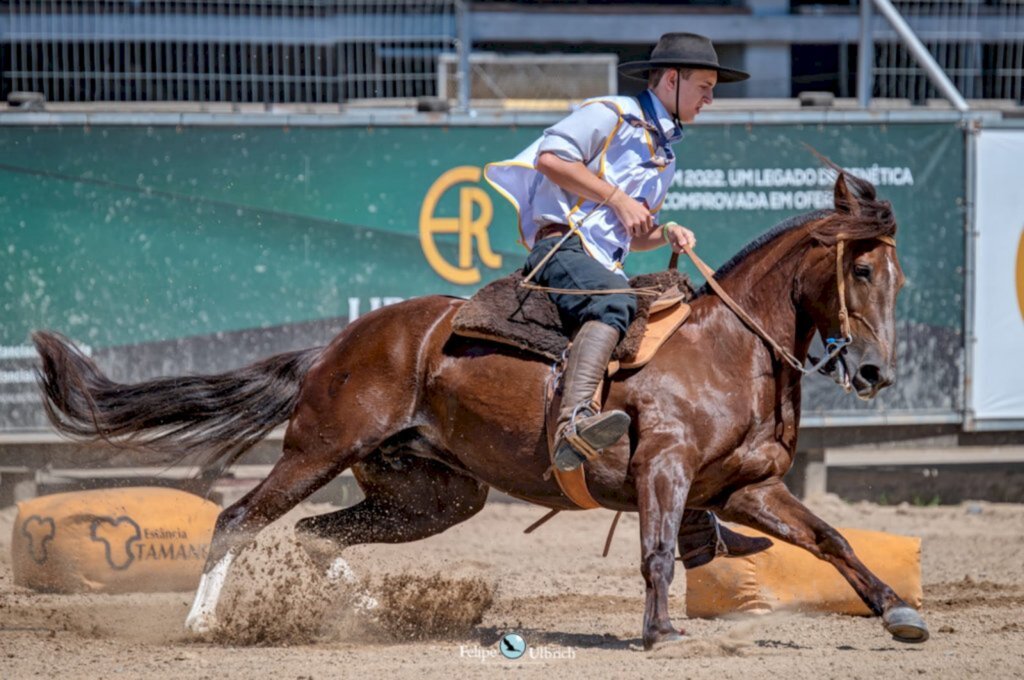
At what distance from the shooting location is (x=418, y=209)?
950 centimetres

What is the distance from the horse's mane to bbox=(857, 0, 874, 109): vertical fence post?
178 inches

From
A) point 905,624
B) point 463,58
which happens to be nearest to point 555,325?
point 905,624

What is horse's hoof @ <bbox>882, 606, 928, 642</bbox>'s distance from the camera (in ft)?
17.4

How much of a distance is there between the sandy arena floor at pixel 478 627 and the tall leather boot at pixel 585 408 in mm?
844

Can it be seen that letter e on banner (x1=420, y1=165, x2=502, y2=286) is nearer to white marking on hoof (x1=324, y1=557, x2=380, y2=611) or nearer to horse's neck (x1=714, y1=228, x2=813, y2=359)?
white marking on hoof (x1=324, y1=557, x2=380, y2=611)

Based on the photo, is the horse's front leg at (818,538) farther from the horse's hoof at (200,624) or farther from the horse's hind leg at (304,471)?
the horse's hoof at (200,624)

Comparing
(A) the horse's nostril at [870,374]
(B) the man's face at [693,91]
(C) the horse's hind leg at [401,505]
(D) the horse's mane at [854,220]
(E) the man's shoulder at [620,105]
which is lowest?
(C) the horse's hind leg at [401,505]

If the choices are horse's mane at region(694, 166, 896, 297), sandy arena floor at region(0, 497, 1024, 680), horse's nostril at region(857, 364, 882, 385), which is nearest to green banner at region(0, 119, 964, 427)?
sandy arena floor at region(0, 497, 1024, 680)

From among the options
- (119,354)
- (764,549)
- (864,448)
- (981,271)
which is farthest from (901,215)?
(119,354)

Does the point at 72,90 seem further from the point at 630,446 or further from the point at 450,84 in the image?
the point at 630,446

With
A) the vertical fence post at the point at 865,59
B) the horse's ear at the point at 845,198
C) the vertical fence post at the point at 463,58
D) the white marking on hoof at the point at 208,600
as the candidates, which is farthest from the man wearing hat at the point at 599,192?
the vertical fence post at the point at 865,59

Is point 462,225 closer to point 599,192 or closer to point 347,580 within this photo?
point 347,580

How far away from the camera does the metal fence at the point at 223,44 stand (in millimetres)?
10195

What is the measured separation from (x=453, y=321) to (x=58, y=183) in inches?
176
